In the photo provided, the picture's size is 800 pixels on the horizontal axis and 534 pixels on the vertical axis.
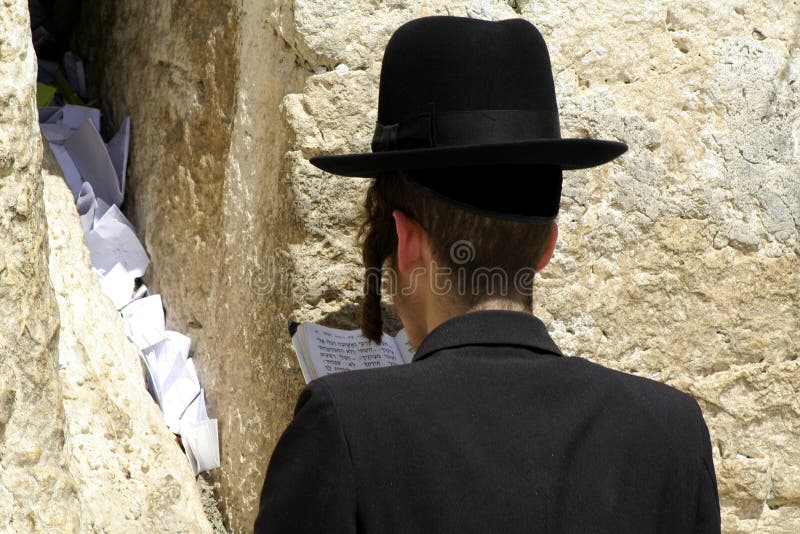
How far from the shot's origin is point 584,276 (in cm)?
236

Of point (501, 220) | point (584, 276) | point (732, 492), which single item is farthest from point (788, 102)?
point (501, 220)

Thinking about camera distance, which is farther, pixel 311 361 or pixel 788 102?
pixel 788 102

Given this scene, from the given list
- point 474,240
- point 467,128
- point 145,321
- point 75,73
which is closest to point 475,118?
point 467,128

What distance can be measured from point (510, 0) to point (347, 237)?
672 millimetres

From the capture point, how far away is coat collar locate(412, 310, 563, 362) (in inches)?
59.5

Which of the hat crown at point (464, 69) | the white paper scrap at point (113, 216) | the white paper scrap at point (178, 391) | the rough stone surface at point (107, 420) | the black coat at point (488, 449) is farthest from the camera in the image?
the white paper scrap at point (113, 216)

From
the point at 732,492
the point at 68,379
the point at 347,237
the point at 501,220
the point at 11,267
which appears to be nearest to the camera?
the point at 501,220

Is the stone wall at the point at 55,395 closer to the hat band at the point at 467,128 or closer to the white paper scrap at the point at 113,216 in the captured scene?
the white paper scrap at the point at 113,216

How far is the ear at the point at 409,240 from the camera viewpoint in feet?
5.23

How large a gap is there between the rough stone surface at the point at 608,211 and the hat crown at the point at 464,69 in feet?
1.81

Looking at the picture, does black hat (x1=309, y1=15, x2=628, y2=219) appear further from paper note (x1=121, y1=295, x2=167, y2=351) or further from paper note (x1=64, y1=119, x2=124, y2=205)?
paper note (x1=64, y1=119, x2=124, y2=205)

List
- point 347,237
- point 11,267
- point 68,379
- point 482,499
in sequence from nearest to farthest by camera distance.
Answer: point 482,499 < point 11,267 < point 68,379 < point 347,237

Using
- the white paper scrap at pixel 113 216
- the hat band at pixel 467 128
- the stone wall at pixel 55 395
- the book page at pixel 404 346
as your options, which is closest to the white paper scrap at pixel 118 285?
the white paper scrap at pixel 113 216

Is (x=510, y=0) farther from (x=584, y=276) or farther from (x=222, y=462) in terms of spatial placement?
(x=222, y=462)
